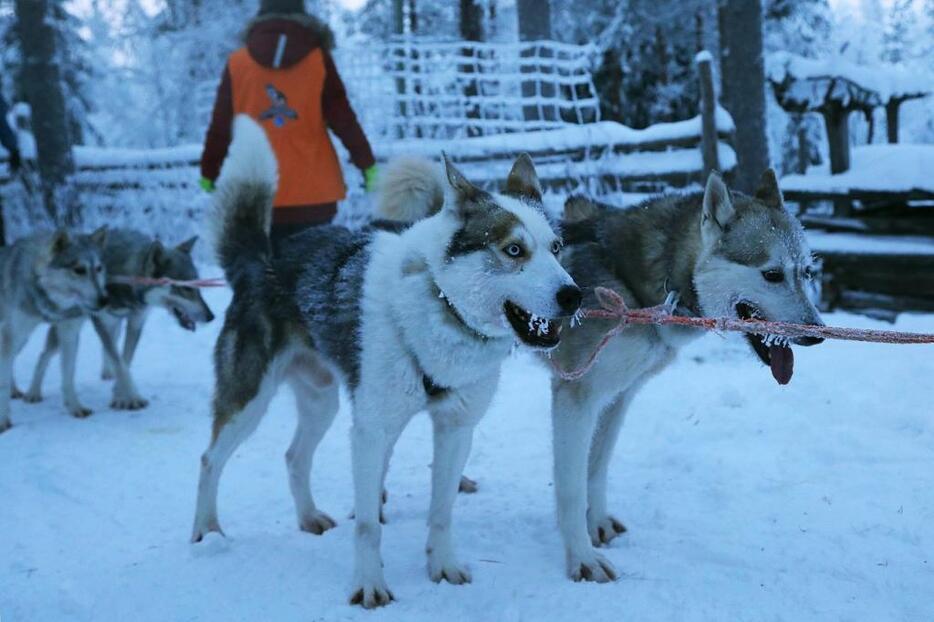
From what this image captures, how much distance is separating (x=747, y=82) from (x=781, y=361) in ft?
20.2

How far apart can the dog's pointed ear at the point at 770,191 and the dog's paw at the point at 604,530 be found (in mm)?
1319

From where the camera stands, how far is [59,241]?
4965 mm

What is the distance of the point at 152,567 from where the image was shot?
270cm

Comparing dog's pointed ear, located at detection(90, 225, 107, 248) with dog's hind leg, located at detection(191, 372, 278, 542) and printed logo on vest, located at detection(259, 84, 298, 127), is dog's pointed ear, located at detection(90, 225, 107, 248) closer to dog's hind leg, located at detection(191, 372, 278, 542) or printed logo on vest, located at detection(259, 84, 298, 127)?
printed logo on vest, located at detection(259, 84, 298, 127)

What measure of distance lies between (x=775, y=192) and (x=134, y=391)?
13.9 feet

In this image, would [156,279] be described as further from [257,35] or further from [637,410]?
[637,410]

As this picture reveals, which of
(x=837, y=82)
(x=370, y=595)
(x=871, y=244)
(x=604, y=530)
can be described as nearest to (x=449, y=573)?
(x=370, y=595)

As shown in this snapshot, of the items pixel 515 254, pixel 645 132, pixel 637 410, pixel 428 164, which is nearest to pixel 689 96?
pixel 645 132

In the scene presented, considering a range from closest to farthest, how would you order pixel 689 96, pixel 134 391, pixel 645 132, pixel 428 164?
1. pixel 428 164
2. pixel 134 391
3. pixel 645 132
4. pixel 689 96

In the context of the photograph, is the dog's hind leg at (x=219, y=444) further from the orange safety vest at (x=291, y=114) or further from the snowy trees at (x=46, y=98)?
the snowy trees at (x=46, y=98)

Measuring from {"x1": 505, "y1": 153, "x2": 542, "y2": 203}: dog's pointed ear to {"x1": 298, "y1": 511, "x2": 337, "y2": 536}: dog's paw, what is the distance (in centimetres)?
149

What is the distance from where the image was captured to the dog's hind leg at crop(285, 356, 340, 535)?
9.97 ft

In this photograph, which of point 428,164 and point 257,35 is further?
point 257,35

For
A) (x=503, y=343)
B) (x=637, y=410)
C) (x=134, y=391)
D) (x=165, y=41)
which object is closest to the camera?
(x=503, y=343)
